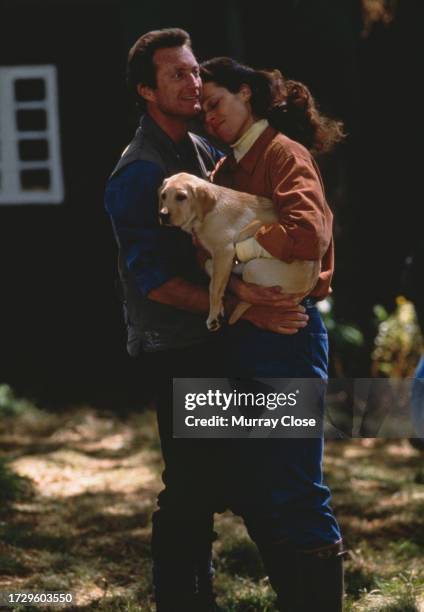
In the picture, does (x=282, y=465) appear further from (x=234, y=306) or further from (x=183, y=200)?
(x=183, y=200)

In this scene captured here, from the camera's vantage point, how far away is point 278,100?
10.4 ft

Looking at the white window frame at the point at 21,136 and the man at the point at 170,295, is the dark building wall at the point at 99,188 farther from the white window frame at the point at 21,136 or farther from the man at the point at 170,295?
the man at the point at 170,295

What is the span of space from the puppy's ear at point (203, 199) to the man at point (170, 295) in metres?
0.19

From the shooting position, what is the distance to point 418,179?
29.2 feet

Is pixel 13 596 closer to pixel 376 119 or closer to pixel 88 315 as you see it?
pixel 88 315

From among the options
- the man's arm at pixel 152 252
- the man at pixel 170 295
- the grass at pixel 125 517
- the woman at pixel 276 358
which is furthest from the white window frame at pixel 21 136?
the woman at pixel 276 358

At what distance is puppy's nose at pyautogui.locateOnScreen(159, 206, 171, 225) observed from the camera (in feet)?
9.91

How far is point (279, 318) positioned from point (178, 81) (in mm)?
835

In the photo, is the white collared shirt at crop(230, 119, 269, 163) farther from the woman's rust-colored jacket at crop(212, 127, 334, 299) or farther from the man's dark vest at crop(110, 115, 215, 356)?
the man's dark vest at crop(110, 115, 215, 356)

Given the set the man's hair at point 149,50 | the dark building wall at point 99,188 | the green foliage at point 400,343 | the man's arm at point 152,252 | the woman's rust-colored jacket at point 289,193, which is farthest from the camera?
the dark building wall at point 99,188

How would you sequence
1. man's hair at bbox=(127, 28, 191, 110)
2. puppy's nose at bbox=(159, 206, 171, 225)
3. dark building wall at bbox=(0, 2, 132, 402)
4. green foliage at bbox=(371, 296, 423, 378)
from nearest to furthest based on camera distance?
puppy's nose at bbox=(159, 206, 171, 225) < man's hair at bbox=(127, 28, 191, 110) < green foliage at bbox=(371, 296, 423, 378) < dark building wall at bbox=(0, 2, 132, 402)

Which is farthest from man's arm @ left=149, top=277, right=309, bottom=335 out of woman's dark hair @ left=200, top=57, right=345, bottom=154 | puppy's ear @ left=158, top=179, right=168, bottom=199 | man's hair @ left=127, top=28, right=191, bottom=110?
man's hair @ left=127, top=28, right=191, bottom=110

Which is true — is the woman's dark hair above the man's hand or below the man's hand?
above

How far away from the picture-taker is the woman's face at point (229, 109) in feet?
10.2
